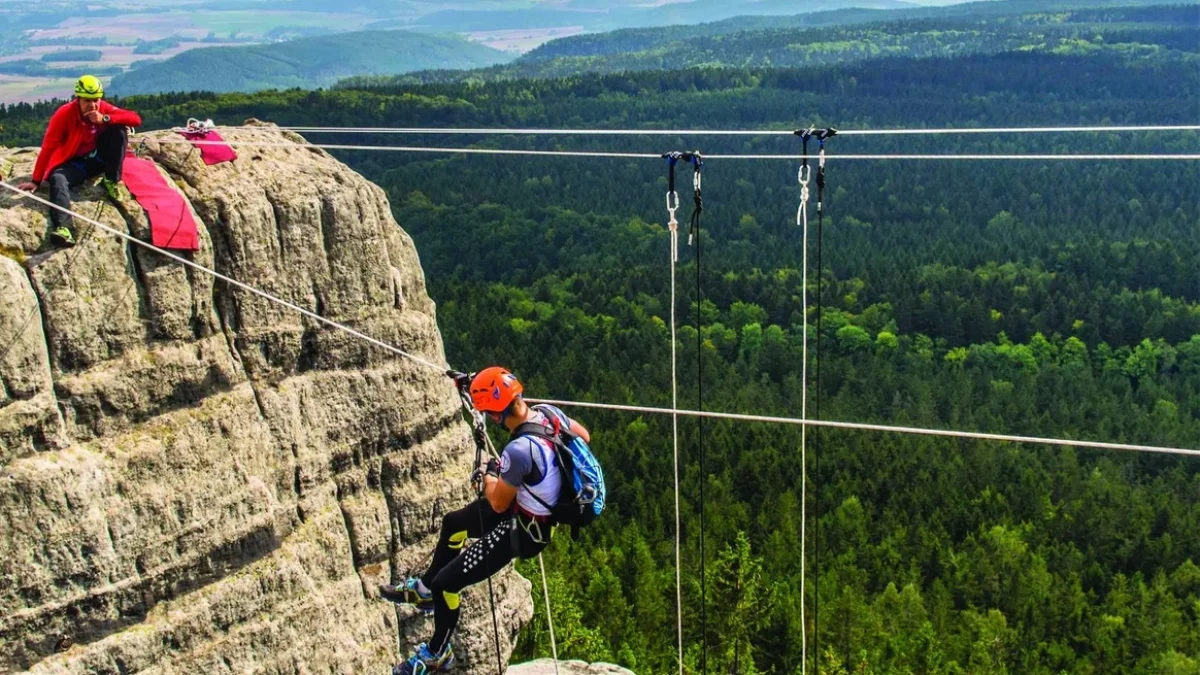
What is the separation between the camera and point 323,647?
16.2 metres

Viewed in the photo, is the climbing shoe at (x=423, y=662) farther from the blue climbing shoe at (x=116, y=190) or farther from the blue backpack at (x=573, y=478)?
the blue climbing shoe at (x=116, y=190)

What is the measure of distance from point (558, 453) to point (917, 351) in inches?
3050

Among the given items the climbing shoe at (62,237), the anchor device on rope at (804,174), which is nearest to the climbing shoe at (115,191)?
the climbing shoe at (62,237)

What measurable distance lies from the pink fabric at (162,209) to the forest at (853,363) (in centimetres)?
661

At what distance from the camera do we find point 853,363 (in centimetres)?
8575

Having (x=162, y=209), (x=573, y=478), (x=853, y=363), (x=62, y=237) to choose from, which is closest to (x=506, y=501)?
(x=573, y=478)

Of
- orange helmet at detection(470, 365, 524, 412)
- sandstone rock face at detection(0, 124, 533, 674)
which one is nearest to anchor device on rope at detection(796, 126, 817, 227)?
orange helmet at detection(470, 365, 524, 412)

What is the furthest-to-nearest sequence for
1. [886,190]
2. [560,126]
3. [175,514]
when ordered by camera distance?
[560,126] → [886,190] → [175,514]

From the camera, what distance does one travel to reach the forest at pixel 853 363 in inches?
1813

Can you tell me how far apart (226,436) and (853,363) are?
239 feet

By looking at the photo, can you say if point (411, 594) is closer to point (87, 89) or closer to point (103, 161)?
point (103, 161)

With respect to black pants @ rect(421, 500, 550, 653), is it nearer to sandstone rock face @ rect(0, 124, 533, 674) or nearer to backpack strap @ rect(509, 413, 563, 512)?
backpack strap @ rect(509, 413, 563, 512)

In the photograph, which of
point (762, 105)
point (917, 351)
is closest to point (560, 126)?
point (762, 105)

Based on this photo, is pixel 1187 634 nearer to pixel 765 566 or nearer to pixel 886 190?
pixel 765 566
